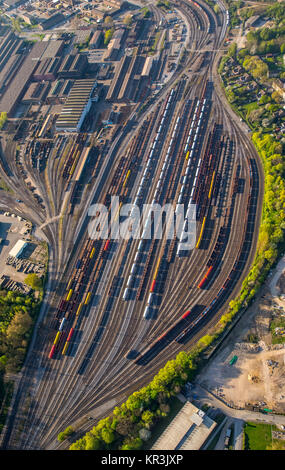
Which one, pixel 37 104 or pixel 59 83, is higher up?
pixel 59 83

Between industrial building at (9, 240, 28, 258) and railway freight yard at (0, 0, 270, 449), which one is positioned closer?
railway freight yard at (0, 0, 270, 449)

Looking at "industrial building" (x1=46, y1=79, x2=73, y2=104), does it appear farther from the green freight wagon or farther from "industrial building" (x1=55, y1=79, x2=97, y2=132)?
the green freight wagon

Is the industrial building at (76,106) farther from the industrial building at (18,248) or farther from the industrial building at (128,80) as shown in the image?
the industrial building at (18,248)

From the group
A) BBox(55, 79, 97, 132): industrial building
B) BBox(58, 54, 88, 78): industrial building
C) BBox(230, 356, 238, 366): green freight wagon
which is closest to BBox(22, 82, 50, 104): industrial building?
BBox(58, 54, 88, 78): industrial building

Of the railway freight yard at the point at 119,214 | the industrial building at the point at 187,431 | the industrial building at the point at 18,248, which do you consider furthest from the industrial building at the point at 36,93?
the industrial building at the point at 187,431

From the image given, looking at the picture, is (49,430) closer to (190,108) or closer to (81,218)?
(81,218)
